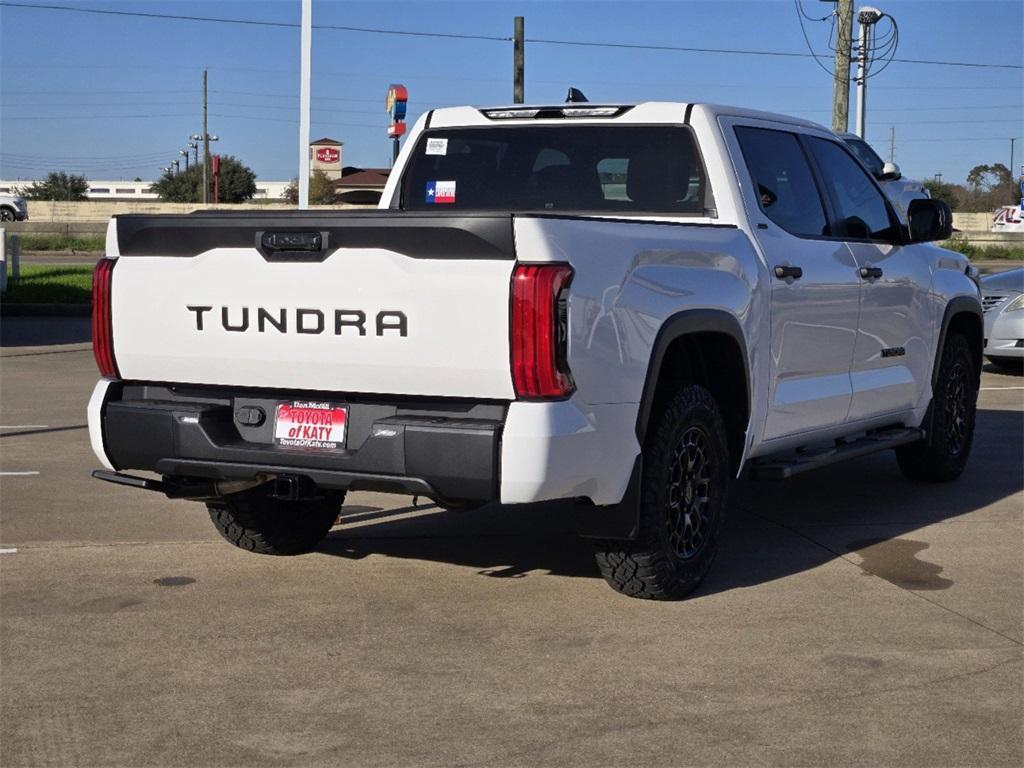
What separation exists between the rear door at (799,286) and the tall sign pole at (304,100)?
350 inches

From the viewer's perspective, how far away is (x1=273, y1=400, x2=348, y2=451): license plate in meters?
5.57

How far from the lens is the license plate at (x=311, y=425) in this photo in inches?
219

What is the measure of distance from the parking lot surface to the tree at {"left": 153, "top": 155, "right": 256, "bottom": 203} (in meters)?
78.2

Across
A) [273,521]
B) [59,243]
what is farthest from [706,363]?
[59,243]

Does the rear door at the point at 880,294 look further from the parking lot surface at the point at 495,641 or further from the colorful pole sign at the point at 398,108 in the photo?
the colorful pole sign at the point at 398,108

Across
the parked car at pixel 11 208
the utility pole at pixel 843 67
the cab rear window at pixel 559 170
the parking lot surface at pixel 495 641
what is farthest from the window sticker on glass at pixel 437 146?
the parked car at pixel 11 208

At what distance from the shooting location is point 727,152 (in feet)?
22.3

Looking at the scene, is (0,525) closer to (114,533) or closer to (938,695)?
(114,533)

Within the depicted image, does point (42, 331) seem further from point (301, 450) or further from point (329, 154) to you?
point (329, 154)

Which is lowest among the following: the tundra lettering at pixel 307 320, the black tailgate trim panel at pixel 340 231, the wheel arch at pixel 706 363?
the wheel arch at pixel 706 363

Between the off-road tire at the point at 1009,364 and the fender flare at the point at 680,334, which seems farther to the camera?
the off-road tire at the point at 1009,364

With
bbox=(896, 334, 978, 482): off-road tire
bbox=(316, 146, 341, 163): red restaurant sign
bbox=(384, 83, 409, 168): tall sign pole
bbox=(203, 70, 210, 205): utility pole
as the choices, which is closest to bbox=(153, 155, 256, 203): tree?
bbox=(203, 70, 210, 205): utility pole

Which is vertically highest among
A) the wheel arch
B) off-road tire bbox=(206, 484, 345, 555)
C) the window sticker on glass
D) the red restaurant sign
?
the red restaurant sign

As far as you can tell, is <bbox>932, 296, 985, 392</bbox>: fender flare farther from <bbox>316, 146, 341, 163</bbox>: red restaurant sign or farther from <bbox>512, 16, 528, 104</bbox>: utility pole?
<bbox>316, 146, 341, 163</bbox>: red restaurant sign
